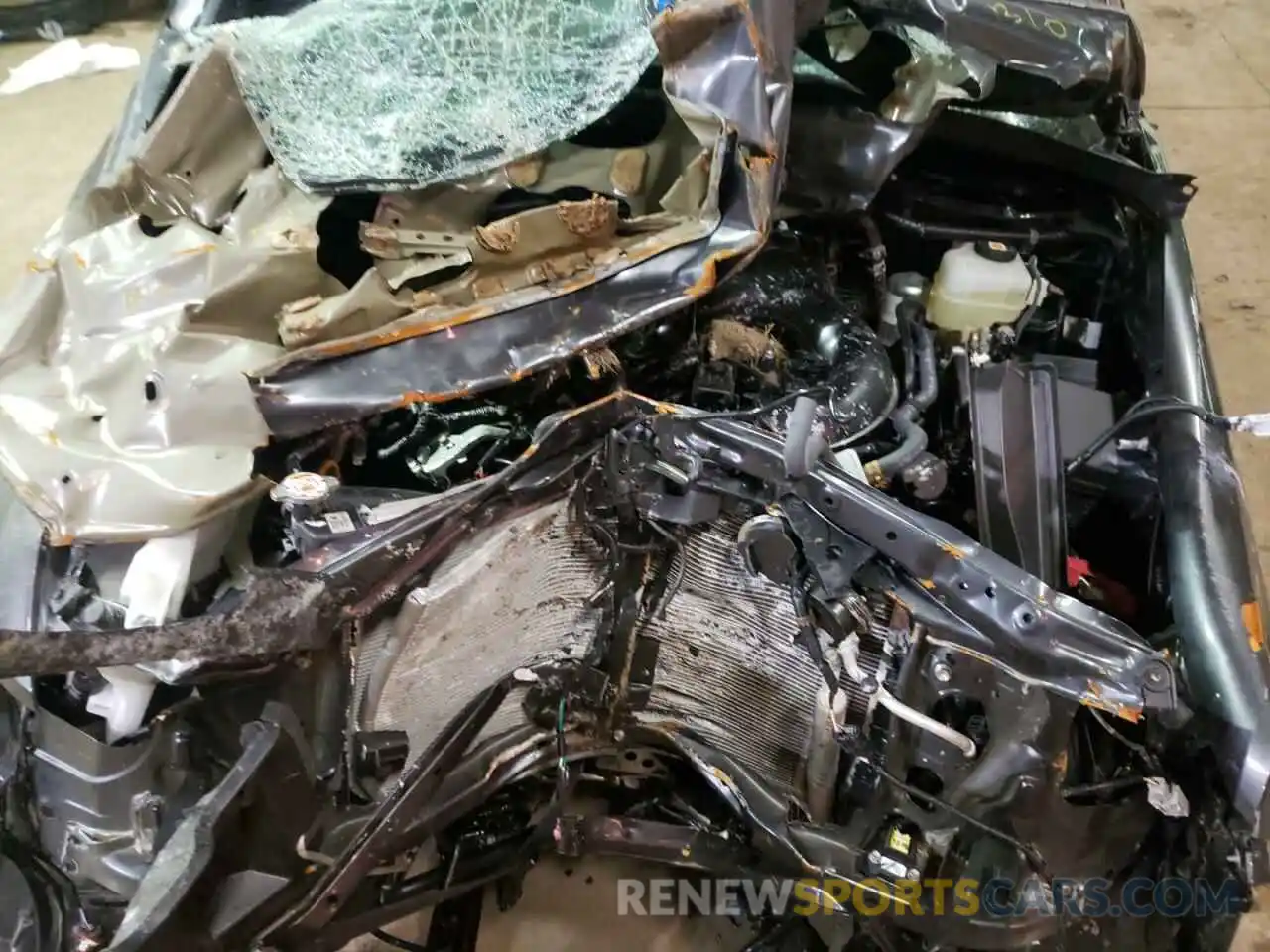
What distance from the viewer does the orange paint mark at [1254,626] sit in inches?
54.1

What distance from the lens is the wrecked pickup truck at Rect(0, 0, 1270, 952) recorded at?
4.33ft

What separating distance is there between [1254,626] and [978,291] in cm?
73

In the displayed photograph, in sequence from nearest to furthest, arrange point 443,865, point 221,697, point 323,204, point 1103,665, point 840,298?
point 1103,665
point 221,697
point 323,204
point 443,865
point 840,298

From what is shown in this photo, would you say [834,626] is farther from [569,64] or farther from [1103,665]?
[569,64]

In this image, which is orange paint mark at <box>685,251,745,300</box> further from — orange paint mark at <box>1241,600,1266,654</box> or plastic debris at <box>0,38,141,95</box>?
plastic debris at <box>0,38,141,95</box>

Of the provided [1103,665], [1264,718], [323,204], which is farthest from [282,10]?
[1264,718]

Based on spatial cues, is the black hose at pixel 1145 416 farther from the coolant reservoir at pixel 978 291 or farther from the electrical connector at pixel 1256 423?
the coolant reservoir at pixel 978 291

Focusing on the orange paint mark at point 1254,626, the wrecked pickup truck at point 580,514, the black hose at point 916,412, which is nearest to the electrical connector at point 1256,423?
the wrecked pickup truck at point 580,514

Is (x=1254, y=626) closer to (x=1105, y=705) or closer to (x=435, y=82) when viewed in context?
(x=1105, y=705)

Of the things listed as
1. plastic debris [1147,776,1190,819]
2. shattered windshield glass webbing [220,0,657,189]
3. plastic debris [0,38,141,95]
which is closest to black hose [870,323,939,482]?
plastic debris [1147,776,1190,819]

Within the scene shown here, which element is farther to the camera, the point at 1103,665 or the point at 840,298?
the point at 840,298

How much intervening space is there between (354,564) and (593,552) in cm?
39

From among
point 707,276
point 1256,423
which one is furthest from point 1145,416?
point 707,276

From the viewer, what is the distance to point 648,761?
74.9 inches
